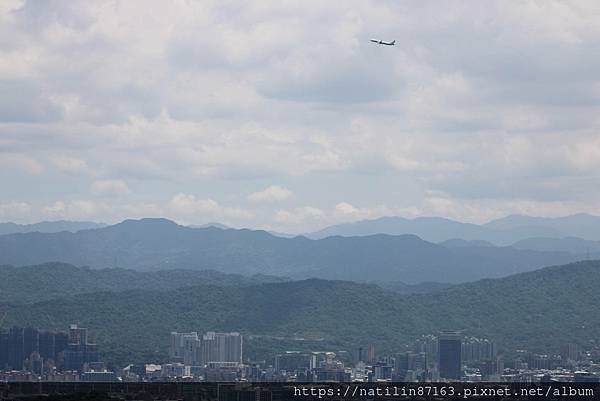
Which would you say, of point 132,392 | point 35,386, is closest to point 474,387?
point 132,392

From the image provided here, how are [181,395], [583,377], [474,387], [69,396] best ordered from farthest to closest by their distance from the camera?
[583,377] < [474,387] < [181,395] < [69,396]

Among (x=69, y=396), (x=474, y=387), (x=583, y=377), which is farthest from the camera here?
(x=583, y=377)

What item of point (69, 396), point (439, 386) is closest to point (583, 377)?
point (439, 386)

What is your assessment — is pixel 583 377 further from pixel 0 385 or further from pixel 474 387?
pixel 0 385

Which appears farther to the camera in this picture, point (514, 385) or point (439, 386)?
point (514, 385)

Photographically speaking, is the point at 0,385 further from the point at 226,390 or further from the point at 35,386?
the point at 226,390

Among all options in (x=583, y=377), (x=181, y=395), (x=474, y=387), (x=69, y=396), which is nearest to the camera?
(x=69, y=396)

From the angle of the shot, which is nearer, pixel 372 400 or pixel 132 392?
pixel 372 400

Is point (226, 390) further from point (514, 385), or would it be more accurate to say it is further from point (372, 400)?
point (514, 385)
